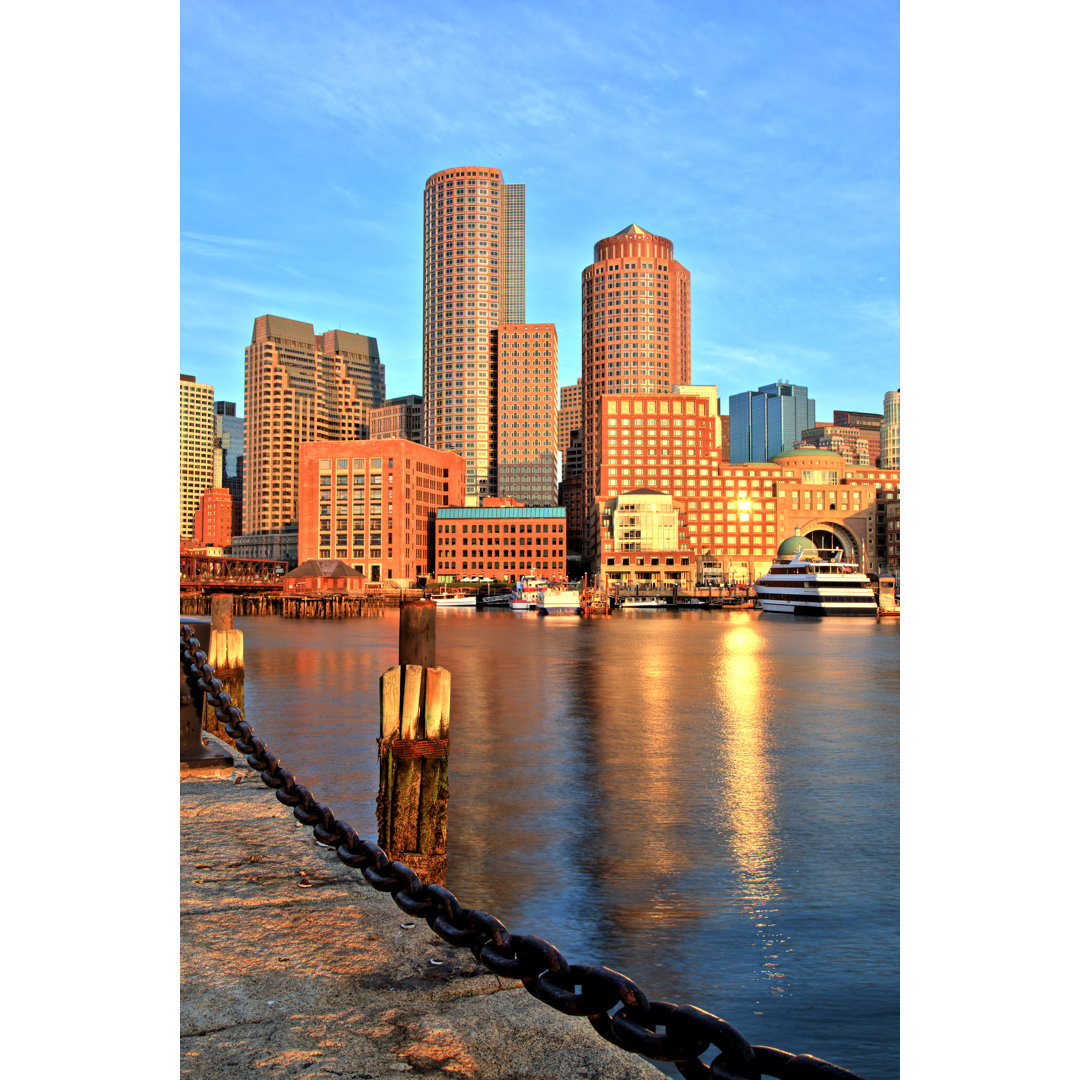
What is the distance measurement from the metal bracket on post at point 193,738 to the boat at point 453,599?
A: 5582 inches

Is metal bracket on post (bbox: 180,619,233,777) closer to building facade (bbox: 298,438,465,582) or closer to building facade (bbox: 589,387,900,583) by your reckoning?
building facade (bbox: 298,438,465,582)

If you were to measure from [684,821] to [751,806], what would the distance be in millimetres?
2147

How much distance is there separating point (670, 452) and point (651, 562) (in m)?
32.6

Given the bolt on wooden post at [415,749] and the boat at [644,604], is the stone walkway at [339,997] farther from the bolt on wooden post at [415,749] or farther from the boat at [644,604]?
the boat at [644,604]

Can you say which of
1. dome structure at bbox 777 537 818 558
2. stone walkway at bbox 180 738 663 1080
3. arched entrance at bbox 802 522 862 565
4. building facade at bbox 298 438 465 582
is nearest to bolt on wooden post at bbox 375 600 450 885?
stone walkway at bbox 180 738 663 1080

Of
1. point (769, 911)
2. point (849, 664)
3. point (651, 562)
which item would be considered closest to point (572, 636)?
point (849, 664)

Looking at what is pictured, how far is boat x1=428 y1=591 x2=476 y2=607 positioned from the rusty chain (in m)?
148

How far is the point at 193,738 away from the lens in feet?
35.8

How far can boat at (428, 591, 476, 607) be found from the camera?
504 feet

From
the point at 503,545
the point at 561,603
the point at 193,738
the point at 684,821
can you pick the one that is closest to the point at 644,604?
the point at 561,603

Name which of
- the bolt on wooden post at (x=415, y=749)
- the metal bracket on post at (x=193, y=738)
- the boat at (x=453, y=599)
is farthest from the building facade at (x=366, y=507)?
the bolt on wooden post at (x=415, y=749)

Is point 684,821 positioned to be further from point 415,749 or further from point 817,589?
point 817,589
